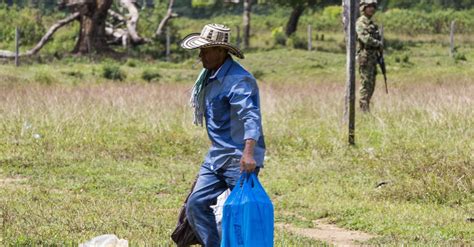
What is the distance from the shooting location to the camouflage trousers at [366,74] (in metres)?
15.2

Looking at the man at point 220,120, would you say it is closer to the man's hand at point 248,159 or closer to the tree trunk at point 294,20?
the man's hand at point 248,159

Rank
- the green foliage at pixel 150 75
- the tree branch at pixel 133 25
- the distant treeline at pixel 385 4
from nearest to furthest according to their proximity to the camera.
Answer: the green foliage at pixel 150 75
the tree branch at pixel 133 25
the distant treeline at pixel 385 4

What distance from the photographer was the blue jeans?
5727 mm

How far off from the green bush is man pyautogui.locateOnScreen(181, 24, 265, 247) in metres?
17.5

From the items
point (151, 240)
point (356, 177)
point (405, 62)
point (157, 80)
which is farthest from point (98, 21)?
point (151, 240)

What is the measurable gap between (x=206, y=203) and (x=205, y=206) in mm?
19

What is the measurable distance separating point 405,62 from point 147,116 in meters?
14.9

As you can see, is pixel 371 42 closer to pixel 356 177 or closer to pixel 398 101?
pixel 398 101

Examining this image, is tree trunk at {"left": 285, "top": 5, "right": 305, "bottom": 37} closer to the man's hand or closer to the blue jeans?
the blue jeans

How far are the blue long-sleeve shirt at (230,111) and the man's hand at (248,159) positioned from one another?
0.25 feet

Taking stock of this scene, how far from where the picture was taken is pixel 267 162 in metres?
11.4

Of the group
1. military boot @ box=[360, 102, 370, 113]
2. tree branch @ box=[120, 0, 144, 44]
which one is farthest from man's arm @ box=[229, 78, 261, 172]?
tree branch @ box=[120, 0, 144, 44]

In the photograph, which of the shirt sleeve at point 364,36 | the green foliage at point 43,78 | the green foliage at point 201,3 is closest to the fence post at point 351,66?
the shirt sleeve at point 364,36

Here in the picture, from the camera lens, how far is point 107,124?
1390 centimetres
